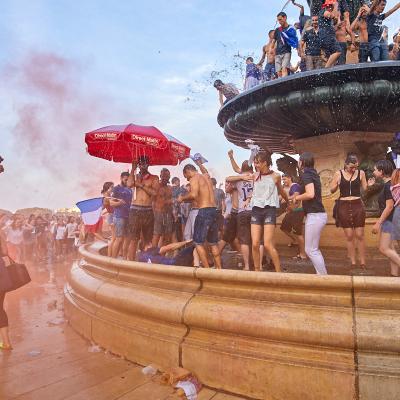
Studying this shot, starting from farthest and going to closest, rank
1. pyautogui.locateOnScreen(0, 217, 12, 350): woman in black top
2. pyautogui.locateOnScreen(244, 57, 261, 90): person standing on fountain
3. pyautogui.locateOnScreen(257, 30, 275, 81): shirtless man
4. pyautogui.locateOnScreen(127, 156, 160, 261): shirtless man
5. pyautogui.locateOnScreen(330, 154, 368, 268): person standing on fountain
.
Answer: pyautogui.locateOnScreen(244, 57, 261, 90): person standing on fountain → pyautogui.locateOnScreen(257, 30, 275, 81): shirtless man → pyautogui.locateOnScreen(127, 156, 160, 261): shirtless man → pyautogui.locateOnScreen(330, 154, 368, 268): person standing on fountain → pyautogui.locateOnScreen(0, 217, 12, 350): woman in black top

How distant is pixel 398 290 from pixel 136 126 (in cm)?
576

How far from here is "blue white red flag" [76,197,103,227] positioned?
9492 millimetres

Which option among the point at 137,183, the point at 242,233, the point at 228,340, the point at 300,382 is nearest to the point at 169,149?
the point at 137,183

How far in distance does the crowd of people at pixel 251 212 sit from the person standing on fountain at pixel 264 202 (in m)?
0.01

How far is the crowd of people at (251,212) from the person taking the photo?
15.2 feet

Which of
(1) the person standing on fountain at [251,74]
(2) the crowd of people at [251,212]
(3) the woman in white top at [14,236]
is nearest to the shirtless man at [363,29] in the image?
(1) the person standing on fountain at [251,74]

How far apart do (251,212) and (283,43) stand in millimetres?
4759

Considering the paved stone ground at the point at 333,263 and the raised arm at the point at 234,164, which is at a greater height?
the raised arm at the point at 234,164

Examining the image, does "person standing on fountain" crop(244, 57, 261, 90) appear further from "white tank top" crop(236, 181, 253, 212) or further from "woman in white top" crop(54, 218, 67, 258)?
"woman in white top" crop(54, 218, 67, 258)

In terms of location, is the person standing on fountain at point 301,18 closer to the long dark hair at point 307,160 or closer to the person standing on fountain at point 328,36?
the person standing on fountain at point 328,36

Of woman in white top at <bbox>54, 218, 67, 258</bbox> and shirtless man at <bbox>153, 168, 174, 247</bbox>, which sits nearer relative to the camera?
shirtless man at <bbox>153, 168, 174, 247</bbox>

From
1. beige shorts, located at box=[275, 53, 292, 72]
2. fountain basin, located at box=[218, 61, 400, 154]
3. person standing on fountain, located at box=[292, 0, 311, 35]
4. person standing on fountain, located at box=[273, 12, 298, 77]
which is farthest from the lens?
person standing on fountain, located at box=[292, 0, 311, 35]

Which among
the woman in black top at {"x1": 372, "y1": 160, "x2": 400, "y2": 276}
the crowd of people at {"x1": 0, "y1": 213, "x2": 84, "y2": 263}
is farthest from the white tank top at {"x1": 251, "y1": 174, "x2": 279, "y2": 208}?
the crowd of people at {"x1": 0, "y1": 213, "x2": 84, "y2": 263}

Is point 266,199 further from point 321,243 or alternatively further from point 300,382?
point 321,243
